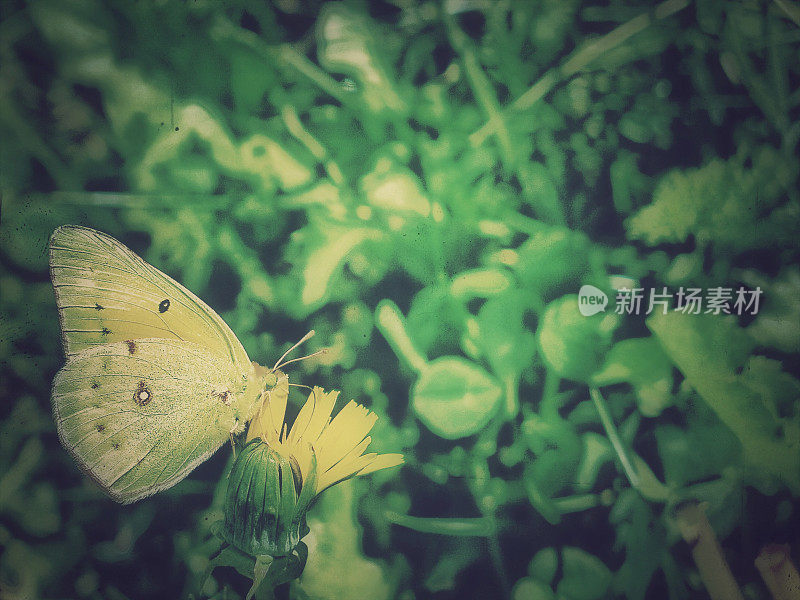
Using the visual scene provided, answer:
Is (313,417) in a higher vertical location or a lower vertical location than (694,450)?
lower

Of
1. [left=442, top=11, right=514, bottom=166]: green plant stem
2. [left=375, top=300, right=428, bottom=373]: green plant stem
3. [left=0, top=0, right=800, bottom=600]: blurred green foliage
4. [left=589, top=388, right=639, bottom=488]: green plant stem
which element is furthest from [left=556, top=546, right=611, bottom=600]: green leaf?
[left=442, top=11, right=514, bottom=166]: green plant stem

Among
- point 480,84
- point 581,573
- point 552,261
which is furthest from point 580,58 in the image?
point 581,573

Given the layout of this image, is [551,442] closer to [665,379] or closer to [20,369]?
[665,379]

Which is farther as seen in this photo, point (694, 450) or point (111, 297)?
point (694, 450)

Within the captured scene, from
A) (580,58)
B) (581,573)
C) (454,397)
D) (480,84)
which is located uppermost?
(580,58)

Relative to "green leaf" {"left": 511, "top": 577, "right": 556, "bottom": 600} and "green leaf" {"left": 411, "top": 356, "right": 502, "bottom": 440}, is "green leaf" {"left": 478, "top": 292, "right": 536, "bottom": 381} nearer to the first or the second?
"green leaf" {"left": 411, "top": 356, "right": 502, "bottom": 440}

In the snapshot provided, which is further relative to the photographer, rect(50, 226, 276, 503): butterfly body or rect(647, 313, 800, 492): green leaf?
rect(647, 313, 800, 492): green leaf

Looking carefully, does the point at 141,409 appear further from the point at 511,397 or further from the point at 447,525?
the point at 511,397
